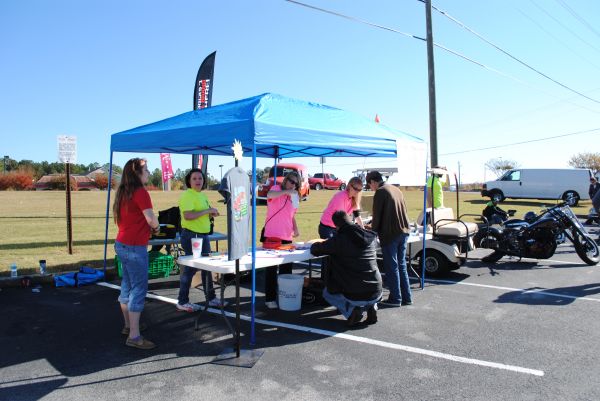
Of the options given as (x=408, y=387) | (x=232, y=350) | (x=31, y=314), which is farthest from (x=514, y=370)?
(x=31, y=314)

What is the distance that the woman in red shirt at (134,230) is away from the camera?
3867 mm

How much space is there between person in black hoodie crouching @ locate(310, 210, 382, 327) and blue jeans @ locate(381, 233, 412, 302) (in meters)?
0.72

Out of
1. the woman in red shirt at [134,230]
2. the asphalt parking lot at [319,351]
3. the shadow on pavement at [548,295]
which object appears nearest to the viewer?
the asphalt parking lot at [319,351]

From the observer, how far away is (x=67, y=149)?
8172 millimetres

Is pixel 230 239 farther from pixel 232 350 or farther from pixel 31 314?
pixel 31 314

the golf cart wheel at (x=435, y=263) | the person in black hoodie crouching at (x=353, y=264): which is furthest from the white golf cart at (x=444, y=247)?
the person in black hoodie crouching at (x=353, y=264)

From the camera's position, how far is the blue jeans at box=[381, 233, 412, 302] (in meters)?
5.37

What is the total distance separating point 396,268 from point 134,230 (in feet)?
10.2

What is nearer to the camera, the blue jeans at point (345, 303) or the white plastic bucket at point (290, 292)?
the blue jeans at point (345, 303)

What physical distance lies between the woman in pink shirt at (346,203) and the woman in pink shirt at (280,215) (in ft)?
2.02

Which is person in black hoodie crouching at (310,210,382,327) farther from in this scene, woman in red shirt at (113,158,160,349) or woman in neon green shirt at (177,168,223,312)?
woman in red shirt at (113,158,160,349)

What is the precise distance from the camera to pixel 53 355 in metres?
3.95

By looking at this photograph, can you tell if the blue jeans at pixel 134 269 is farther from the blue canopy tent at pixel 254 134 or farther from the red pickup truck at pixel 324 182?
the red pickup truck at pixel 324 182

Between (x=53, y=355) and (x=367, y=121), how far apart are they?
4.86 m
